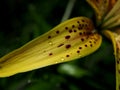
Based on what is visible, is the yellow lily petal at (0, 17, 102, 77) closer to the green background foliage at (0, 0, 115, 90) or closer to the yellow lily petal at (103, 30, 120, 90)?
the yellow lily petal at (103, 30, 120, 90)

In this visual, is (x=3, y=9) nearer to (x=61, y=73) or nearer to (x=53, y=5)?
(x=53, y=5)

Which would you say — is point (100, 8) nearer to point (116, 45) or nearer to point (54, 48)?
point (116, 45)

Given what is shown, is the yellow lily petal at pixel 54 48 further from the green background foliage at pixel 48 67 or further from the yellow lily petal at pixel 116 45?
the green background foliage at pixel 48 67

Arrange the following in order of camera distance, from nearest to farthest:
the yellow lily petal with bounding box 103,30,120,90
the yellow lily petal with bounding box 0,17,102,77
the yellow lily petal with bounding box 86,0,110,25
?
the yellow lily petal with bounding box 0,17,102,77 < the yellow lily petal with bounding box 103,30,120,90 < the yellow lily petal with bounding box 86,0,110,25


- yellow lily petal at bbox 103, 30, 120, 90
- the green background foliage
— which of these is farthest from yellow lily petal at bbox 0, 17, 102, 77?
the green background foliage

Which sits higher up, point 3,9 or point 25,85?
point 3,9

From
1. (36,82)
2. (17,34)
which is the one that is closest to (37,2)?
(17,34)

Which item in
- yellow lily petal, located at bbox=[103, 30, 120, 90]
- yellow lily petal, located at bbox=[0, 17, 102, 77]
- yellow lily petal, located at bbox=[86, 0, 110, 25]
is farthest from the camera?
yellow lily petal, located at bbox=[86, 0, 110, 25]
